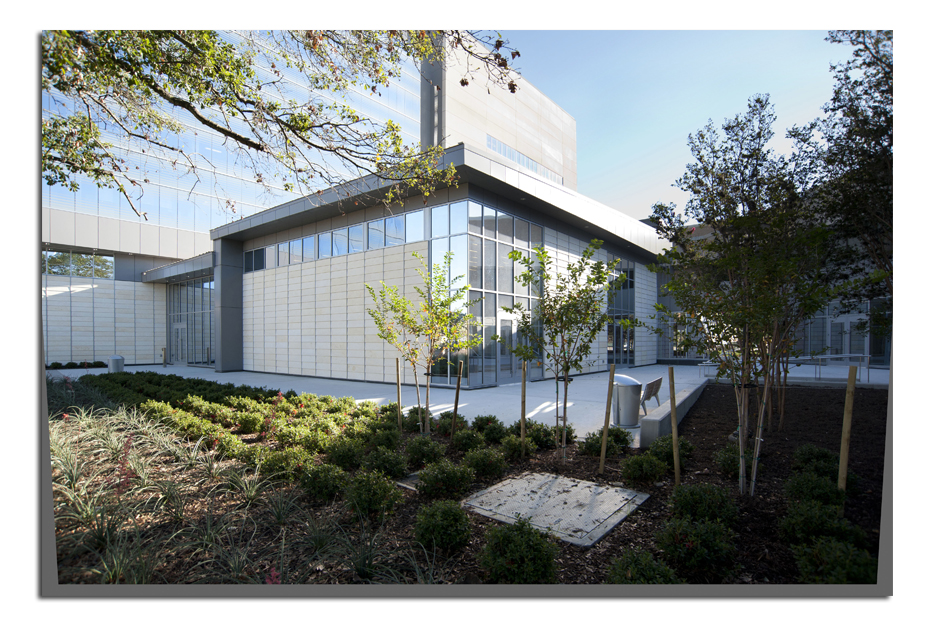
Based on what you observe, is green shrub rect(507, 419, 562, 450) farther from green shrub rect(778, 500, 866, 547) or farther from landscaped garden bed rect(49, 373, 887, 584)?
green shrub rect(778, 500, 866, 547)

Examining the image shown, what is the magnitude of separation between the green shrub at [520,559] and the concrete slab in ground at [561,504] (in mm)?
436

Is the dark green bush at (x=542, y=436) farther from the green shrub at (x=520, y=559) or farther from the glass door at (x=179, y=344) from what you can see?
the glass door at (x=179, y=344)

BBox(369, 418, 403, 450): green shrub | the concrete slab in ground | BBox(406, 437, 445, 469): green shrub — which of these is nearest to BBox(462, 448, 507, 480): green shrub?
the concrete slab in ground

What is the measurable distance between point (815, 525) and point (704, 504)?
2.05ft

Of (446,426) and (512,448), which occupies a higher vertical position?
(512,448)

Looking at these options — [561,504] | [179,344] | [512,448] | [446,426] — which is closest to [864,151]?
[561,504]

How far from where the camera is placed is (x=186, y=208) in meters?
5.26

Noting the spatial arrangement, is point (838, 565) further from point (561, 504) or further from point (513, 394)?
point (513, 394)

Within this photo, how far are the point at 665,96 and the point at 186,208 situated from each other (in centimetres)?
529

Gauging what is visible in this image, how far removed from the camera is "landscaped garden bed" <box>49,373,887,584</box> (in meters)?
2.43

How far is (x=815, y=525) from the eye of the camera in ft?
8.55

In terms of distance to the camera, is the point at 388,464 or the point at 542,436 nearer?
the point at 388,464
